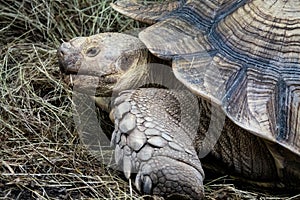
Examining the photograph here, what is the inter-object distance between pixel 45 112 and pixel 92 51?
0.52m

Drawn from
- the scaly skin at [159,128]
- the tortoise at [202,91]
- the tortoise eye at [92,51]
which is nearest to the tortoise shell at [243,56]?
the tortoise at [202,91]

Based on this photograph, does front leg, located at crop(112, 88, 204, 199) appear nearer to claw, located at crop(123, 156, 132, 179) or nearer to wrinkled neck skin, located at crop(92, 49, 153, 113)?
claw, located at crop(123, 156, 132, 179)

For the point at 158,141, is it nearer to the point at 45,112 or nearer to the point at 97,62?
the point at 97,62

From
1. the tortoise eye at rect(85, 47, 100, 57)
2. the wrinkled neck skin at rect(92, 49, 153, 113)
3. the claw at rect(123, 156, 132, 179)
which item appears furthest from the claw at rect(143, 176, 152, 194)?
the tortoise eye at rect(85, 47, 100, 57)

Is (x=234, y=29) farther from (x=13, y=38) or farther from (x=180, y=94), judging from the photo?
(x=13, y=38)

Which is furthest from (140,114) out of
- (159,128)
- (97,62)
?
(97,62)

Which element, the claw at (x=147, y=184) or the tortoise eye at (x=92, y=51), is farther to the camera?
the tortoise eye at (x=92, y=51)

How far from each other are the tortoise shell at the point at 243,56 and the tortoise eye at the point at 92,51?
284 mm

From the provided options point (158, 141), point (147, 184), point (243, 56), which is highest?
point (243, 56)

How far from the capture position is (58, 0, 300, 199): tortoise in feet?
10.1

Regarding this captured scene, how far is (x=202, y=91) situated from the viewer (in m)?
3.13

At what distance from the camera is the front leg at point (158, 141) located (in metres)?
2.99

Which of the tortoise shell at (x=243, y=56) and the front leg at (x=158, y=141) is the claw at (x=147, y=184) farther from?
the tortoise shell at (x=243, y=56)

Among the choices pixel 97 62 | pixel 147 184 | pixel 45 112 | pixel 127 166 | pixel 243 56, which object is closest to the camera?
pixel 147 184
